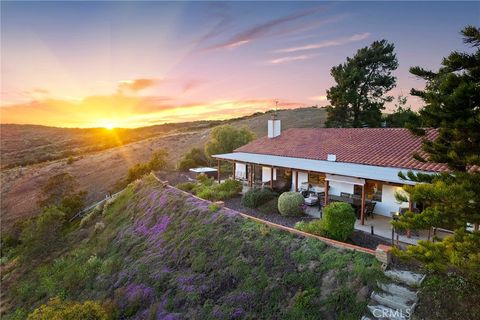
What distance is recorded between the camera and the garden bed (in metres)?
10.0

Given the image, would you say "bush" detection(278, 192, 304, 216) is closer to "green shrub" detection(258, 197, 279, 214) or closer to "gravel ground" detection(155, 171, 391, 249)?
"gravel ground" detection(155, 171, 391, 249)

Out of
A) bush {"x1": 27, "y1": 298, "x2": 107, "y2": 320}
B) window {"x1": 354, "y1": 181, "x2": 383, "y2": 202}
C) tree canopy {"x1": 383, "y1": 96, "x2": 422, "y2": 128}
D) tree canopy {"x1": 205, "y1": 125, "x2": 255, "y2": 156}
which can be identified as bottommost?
bush {"x1": 27, "y1": 298, "x2": 107, "y2": 320}

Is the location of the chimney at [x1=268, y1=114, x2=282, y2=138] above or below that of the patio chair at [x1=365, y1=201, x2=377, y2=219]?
above

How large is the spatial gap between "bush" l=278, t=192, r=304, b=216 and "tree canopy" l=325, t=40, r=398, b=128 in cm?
1880

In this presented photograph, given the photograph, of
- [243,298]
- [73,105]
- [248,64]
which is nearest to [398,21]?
[248,64]

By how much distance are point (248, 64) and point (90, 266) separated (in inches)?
656

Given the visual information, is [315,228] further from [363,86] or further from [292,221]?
[363,86]

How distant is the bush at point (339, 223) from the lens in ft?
31.9

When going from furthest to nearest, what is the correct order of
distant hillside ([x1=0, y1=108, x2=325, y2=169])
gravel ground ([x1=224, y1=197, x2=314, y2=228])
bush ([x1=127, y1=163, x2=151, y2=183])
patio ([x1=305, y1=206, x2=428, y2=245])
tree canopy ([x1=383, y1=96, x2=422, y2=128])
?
1. distant hillside ([x1=0, y1=108, x2=325, y2=169])
2. bush ([x1=127, y1=163, x2=151, y2=183])
3. tree canopy ([x1=383, y1=96, x2=422, y2=128])
4. gravel ground ([x1=224, y1=197, x2=314, y2=228])
5. patio ([x1=305, y1=206, x2=428, y2=245])

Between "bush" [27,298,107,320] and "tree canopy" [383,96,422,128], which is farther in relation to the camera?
"tree canopy" [383,96,422,128]

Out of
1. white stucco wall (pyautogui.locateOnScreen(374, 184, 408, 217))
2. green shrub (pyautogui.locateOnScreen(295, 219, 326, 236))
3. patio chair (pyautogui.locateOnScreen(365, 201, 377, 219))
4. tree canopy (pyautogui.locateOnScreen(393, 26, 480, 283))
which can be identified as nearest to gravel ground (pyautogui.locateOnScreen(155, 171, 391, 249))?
green shrub (pyautogui.locateOnScreen(295, 219, 326, 236))

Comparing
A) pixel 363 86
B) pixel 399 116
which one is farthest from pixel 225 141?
pixel 399 116

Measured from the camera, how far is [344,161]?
51.5ft

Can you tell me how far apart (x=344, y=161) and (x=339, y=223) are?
6754 mm
